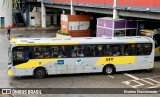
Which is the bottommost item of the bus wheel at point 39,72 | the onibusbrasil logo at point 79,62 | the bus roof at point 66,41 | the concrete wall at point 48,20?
the bus wheel at point 39,72

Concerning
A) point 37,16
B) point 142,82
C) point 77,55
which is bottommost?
point 142,82

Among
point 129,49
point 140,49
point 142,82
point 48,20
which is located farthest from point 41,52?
point 48,20

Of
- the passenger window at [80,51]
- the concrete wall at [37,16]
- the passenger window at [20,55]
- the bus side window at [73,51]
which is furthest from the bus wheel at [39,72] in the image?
the concrete wall at [37,16]

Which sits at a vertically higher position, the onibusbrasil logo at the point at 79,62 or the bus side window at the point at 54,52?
the bus side window at the point at 54,52

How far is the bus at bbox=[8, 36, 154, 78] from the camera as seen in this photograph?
60.4ft

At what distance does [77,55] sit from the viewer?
19234 millimetres

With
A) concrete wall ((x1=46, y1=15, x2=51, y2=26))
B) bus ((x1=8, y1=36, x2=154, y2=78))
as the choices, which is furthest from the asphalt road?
concrete wall ((x1=46, y1=15, x2=51, y2=26))

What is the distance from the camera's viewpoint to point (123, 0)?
2927 cm

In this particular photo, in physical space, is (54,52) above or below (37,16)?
below

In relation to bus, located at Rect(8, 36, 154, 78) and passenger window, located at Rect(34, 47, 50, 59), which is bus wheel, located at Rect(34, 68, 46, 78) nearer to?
bus, located at Rect(8, 36, 154, 78)

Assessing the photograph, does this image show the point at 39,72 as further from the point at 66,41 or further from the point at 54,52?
the point at 66,41

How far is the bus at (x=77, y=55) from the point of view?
60.4 feet

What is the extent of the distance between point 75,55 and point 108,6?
13.5m

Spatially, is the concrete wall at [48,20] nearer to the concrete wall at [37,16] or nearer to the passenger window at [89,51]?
the concrete wall at [37,16]
